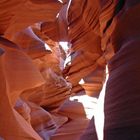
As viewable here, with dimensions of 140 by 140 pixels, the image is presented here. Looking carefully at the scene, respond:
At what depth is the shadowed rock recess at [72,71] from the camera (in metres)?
1.55

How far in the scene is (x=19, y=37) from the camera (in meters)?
3.67

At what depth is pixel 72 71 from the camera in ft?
16.9

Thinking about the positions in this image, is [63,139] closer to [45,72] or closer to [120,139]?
[45,72]

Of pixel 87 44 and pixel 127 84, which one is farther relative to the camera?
pixel 87 44

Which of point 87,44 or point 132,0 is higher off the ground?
point 132,0

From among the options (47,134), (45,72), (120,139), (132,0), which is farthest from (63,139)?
(120,139)

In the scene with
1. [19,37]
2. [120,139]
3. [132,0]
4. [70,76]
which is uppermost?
[132,0]

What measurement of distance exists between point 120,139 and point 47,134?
7.82 feet

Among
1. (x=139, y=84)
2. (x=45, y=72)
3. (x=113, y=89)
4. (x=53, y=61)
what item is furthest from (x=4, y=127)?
(x=53, y=61)

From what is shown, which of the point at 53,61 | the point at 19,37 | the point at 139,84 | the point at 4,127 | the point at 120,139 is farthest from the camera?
the point at 53,61

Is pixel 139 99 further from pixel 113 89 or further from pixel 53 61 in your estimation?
pixel 53 61

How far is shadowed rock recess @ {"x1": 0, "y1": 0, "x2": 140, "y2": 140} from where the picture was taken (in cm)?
155

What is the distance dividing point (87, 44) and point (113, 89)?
9.09ft

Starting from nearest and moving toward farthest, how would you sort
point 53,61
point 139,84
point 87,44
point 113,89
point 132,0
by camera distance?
point 139,84 < point 113,89 < point 132,0 < point 87,44 < point 53,61
